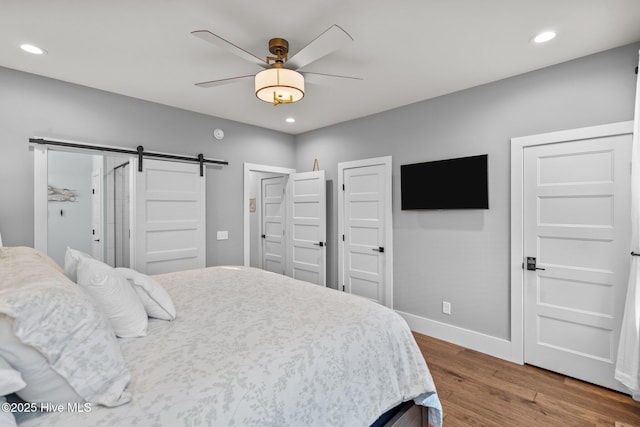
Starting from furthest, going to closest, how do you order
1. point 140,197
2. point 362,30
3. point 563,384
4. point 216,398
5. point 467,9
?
point 140,197 → point 563,384 → point 362,30 → point 467,9 → point 216,398

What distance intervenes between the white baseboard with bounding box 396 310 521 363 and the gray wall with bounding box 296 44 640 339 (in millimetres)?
55

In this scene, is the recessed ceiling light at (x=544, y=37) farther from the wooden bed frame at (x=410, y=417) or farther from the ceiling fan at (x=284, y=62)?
the wooden bed frame at (x=410, y=417)

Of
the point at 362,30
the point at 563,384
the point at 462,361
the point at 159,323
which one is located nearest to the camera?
the point at 159,323

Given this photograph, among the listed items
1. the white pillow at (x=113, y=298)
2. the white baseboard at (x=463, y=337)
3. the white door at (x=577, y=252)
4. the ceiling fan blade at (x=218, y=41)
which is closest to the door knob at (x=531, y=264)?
the white door at (x=577, y=252)

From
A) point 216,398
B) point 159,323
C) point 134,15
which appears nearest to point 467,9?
point 134,15

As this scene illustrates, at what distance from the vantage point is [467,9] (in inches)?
74.2

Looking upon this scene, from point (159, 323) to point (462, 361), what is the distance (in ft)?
8.79

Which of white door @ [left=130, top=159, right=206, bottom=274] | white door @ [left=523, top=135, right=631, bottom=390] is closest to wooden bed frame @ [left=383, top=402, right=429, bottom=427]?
white door @ [left=523, top=135, right=631, bottom=390]

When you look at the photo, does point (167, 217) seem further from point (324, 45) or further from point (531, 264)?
point (531, 264)

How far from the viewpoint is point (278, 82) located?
2.02 metres

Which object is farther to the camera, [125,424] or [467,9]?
[467,9]

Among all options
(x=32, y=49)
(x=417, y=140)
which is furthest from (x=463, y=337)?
(x=32, y=49)

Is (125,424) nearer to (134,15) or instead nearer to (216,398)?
(216,398)

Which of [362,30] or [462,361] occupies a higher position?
[362,30]
